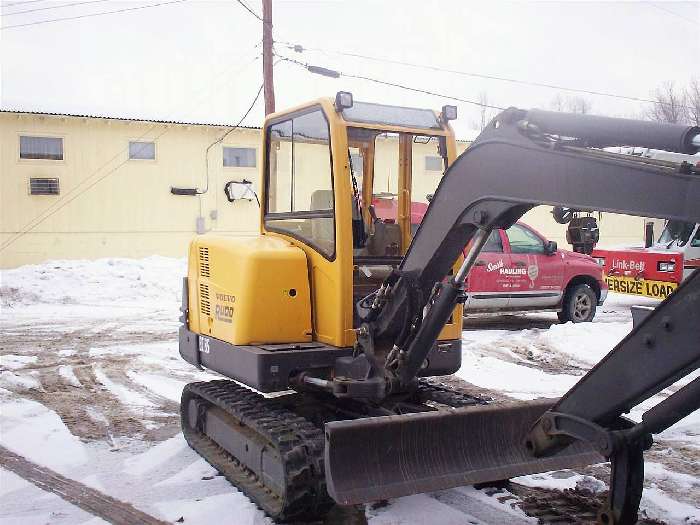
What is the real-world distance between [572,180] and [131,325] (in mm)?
11095

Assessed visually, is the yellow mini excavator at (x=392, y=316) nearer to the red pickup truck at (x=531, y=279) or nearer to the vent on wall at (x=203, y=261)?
the vent on wall at (x=203, y=261)

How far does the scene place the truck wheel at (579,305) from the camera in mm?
12832

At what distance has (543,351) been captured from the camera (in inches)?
412

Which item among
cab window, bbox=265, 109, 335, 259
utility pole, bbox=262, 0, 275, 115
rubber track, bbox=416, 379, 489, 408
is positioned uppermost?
utility pole, bbox=262, 0, 275, 115

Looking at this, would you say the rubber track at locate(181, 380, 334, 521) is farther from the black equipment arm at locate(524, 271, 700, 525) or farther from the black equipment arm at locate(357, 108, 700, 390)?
the black equipment arm at locate(524, 271, 700, 525)

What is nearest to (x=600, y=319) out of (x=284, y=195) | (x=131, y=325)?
(x=131, y=325)

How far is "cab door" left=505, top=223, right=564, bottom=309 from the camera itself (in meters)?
12.3

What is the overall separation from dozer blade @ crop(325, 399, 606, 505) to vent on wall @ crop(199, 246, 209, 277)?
230 cm

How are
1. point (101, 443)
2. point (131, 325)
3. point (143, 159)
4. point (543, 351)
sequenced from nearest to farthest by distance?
point (101, 443)
point (543, 351)
point (131, 325)
point (143, 159)

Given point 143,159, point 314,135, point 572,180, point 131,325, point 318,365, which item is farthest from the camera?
point 143,159

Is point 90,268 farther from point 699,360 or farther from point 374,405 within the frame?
point 699,360

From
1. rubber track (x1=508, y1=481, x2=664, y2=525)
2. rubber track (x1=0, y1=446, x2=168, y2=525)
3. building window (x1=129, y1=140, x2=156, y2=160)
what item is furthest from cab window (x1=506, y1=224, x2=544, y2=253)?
building window (x1=129, y1=140, x2=156, y2=160)

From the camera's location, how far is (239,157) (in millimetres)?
22828

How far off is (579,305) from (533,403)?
338 inches
